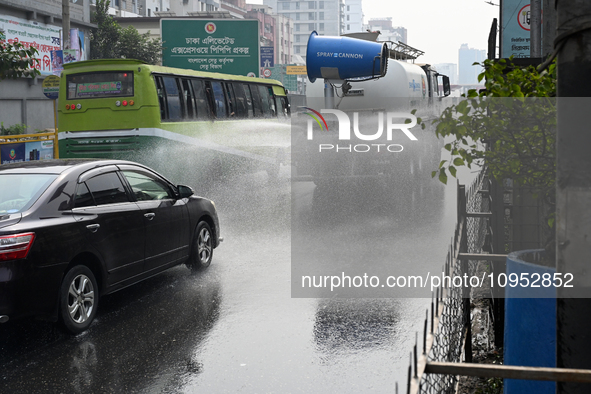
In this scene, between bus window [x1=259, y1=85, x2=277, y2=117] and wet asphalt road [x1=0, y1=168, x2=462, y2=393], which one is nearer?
wet asphalt road [x1=0, y1=168, x2=462, y2=393]

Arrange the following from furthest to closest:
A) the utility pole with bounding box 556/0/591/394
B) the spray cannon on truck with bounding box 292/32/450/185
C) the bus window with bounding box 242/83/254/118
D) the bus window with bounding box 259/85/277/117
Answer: the bus window with bounding box 259/85/277/117 < the bus window with bounding box 242/83/254/118 < the spray cannon on truck with bounding box 292/32/450/185 < the utility pole with bounding box 556/0/591/394

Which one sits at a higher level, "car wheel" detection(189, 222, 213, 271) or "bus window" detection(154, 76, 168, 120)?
"bus window" detection(154, 76, 168, 120)

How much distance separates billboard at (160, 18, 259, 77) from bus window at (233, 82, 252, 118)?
1543 centimetres

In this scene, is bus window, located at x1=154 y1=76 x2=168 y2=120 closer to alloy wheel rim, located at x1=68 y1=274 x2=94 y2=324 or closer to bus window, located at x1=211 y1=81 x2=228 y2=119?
bus window, located at x1=211 y1=81 x2=228 y2=119

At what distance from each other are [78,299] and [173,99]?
1138 centimetres

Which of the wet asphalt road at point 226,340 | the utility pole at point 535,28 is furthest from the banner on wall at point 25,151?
the utility pole at point 535,28

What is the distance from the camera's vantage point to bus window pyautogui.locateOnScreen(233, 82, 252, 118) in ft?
67.6

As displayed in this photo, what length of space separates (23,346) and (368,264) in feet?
14.2

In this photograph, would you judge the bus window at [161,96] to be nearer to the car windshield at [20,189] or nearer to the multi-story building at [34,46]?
the car windshield at [20,189]

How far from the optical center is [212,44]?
119ft

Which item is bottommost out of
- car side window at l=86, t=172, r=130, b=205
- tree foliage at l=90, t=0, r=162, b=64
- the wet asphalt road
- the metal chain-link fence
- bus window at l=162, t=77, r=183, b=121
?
the wet asphalt road

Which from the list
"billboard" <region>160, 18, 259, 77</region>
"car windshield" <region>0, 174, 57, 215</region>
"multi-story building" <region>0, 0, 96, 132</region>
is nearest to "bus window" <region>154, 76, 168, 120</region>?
"car windshield" <region>0, 174, 57, 215</region>

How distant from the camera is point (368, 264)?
8.95m

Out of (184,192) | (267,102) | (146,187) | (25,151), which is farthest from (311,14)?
(146,187)
